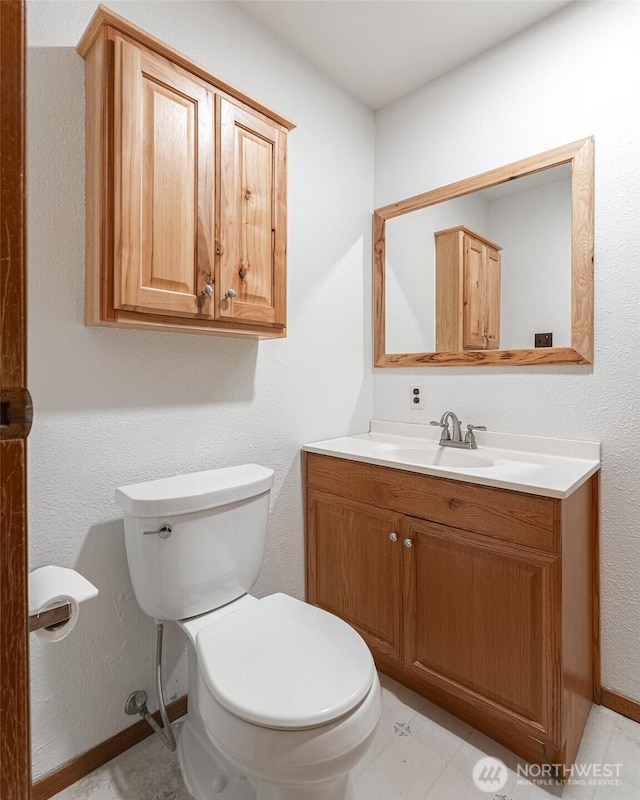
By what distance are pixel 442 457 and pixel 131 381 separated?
1.19 metres

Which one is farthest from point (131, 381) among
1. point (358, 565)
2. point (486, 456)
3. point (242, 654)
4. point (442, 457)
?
point (486, 456)

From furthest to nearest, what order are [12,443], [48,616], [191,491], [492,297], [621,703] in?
1. [492,297]
2. [621,703]
3. [191,491]
4. [48,616]
5. [12,443]

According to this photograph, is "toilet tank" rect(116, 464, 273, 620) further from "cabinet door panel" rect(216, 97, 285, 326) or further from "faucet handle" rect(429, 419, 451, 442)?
"faucet handle" rect(429, 419, 451, 442)

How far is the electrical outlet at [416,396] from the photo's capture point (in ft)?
6.71

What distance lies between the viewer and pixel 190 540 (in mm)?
1236

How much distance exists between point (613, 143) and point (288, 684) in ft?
6.29

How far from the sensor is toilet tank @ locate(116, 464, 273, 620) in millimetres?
1198

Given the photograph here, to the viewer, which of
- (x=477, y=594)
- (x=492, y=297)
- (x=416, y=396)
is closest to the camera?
(x=477, y=594)

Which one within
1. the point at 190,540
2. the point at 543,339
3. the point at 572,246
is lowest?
the point at 190,540

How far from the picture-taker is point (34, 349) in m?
1.16

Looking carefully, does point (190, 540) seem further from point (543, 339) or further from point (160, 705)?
point (543, 339)

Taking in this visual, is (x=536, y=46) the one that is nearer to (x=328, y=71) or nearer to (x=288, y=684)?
(x=328, y=71)

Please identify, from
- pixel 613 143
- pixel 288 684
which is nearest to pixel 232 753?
pixel 288 684

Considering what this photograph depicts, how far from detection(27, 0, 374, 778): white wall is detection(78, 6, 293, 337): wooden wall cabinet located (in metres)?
0.09
